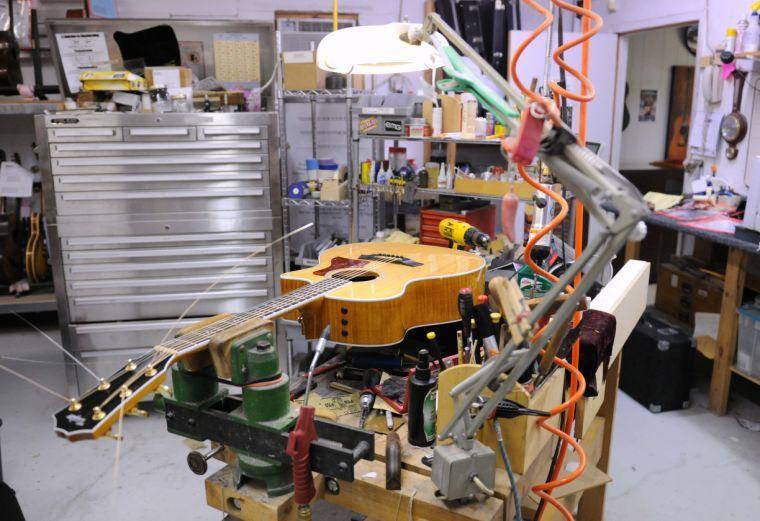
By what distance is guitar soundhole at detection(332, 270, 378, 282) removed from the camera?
1.62 meters

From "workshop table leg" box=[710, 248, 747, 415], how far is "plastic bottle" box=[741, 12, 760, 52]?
105 cm

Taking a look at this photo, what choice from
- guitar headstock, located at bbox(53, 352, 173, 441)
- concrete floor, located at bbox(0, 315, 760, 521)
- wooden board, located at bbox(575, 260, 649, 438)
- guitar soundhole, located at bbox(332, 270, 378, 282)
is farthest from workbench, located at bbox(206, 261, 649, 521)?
concrete floor, located at bbox(0, 315, 760, 521)

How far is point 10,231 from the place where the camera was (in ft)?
11.5

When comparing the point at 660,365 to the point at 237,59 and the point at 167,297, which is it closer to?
the point at 167,297

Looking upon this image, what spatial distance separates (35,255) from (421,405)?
3160 millimetres

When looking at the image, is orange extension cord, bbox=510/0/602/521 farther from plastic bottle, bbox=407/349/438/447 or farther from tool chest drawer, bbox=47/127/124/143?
tool chest drawer, bbox=47/127/124/143

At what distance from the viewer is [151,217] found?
9.47 feet

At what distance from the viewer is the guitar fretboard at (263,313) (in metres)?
0.97

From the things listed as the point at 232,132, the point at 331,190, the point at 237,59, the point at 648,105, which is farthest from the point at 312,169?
the point at 648,105

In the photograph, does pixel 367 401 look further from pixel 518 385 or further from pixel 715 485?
pixel 715 485

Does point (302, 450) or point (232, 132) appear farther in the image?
point (232, 132)

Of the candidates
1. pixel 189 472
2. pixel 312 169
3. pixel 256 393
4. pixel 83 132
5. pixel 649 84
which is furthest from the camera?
pixel 649 84

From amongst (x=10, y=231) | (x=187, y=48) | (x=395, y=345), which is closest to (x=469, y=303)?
(x=395, y=345)

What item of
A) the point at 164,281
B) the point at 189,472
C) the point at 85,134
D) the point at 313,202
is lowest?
the point at 189,472
